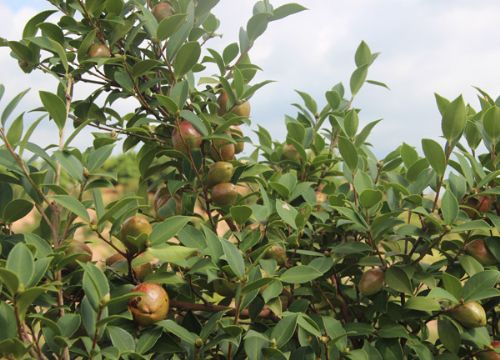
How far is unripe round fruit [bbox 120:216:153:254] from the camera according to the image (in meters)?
1.33

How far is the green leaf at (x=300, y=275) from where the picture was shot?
53.4 inches

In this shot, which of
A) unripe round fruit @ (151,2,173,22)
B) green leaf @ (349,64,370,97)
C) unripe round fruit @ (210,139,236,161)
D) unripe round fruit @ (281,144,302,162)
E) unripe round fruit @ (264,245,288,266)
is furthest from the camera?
green leaf @ (349,64,370,97)

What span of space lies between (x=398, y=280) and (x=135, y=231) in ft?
1.90

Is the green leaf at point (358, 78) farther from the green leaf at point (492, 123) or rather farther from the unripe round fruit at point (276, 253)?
the unripe round fruit at point (276, 253)

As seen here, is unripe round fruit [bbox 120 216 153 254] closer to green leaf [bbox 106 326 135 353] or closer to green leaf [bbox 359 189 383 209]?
green leaf [bbox 106 326 135 353]

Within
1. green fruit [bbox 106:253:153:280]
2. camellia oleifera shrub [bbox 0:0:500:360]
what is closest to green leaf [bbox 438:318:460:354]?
camellia oleifera shrub [bbox 0:0:500:360]

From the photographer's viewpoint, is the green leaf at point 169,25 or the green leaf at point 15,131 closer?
the green leaf at point 15,131

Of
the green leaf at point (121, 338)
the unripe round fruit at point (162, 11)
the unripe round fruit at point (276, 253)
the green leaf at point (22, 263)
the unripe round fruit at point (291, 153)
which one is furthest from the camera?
the unripe round fruit at point (291, 153)

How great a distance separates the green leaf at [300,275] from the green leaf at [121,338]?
0.32m

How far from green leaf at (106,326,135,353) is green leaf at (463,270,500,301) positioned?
71 centimetres

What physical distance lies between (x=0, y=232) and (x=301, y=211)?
68 centimetres

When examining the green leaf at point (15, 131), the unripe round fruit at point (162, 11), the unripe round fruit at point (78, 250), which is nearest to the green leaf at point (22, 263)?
the unripe round fruit at point (78, 250)

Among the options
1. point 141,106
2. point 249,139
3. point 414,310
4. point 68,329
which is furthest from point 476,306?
point 141,106

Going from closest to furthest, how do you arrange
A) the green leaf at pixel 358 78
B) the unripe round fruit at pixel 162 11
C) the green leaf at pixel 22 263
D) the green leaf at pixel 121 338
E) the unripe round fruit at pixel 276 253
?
1. the green leaf at pixel 22 263
2. the green leaf at pixel 121 338
3. the unripe round fruit at pixel 276 253
4. the unripe round fruit at pixel 162 11
5. the green leaf at pixel 358 78
